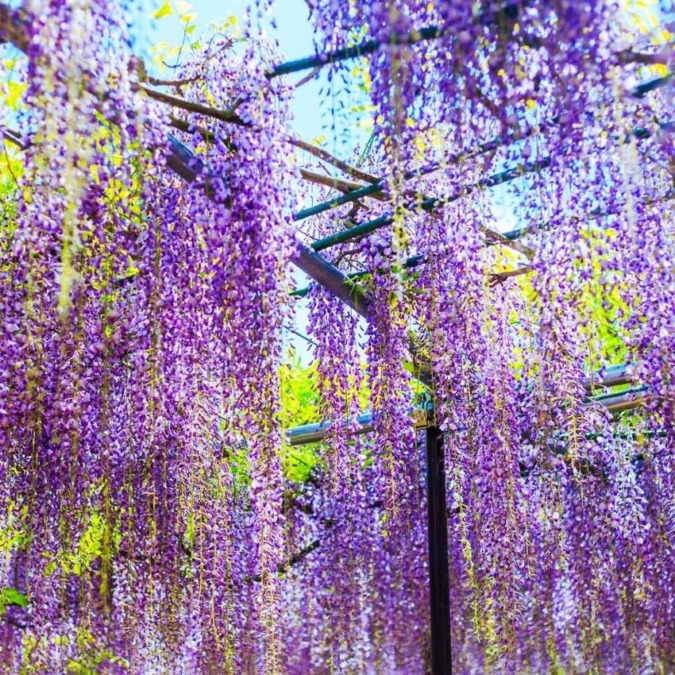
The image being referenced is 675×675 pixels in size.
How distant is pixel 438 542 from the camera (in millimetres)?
5547

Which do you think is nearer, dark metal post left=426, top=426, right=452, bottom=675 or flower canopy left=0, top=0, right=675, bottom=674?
flower canopy left=0, top=0, right=675, bottom=674

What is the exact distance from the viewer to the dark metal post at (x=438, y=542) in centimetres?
550

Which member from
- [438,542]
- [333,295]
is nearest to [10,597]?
[438,542]

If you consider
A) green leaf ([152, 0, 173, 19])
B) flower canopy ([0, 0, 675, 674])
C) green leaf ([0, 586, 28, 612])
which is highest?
green leaf ([152, 0, 173, 19])

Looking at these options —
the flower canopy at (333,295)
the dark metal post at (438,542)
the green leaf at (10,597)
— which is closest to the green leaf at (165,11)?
the flower canopy at (333,295)

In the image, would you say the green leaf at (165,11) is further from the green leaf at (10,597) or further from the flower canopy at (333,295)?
the green leaf at (10,597)

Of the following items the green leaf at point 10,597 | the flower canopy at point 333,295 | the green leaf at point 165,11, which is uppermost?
the green leaf at point 165,11

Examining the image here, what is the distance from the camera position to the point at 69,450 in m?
4.27

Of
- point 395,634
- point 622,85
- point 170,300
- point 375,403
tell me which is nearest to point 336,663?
point 395,634

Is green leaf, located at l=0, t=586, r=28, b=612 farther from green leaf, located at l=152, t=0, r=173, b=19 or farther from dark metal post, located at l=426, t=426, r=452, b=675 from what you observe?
green leaf, located at l=152, t=0, r=173, b=19

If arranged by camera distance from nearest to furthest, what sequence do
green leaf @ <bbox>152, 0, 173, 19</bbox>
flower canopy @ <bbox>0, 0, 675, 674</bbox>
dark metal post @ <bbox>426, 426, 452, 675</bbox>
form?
flower canopy @ <bbox>0, 0, 675, 674</bbox>, green leaf @ <bbox>152, 0, 173, 19</bbox>, dark metal post @ <bbox>426, 426, 452, 675</bbox>

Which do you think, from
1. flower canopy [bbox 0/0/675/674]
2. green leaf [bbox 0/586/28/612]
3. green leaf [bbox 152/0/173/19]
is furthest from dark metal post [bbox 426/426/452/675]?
green leaf [bbox 152/0/173/19]

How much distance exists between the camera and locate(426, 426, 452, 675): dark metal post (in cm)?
550

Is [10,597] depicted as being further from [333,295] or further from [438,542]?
[333,295]
